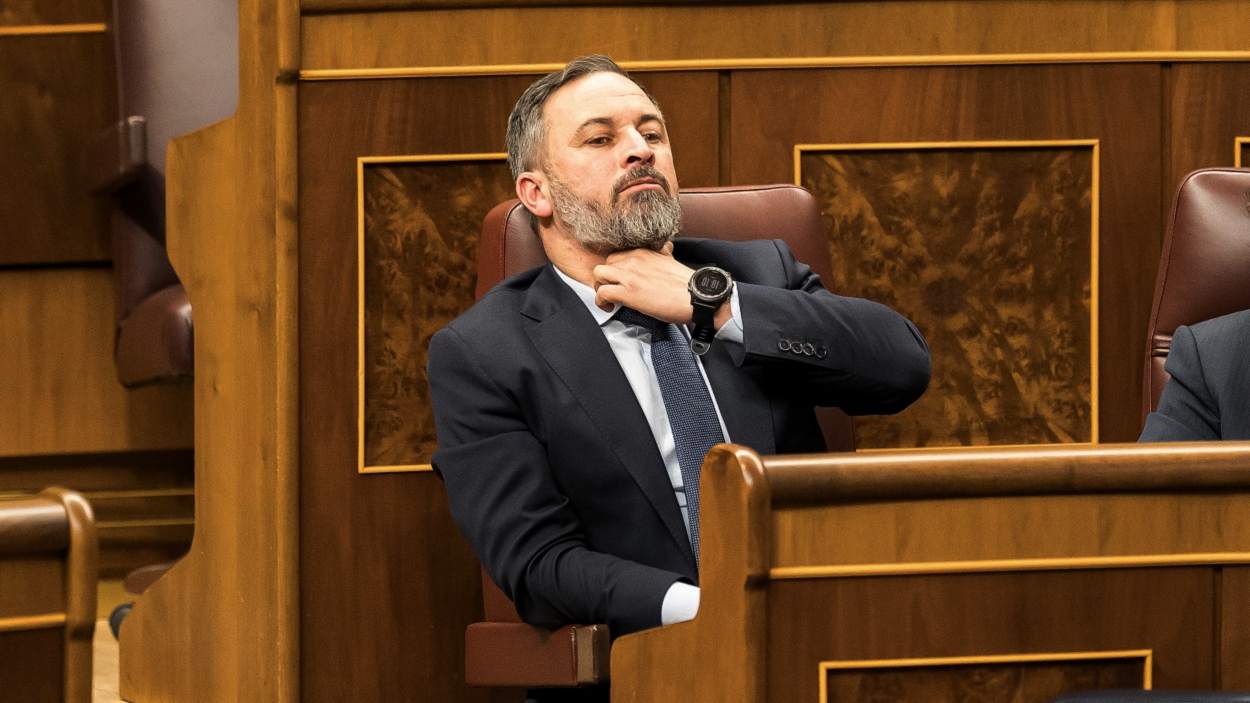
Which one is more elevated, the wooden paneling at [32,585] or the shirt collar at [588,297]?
the shirt collar at [588,297]

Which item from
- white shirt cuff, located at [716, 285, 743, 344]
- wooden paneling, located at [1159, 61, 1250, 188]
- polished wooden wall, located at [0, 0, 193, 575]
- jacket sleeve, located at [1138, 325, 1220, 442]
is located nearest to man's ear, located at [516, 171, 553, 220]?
white shirt cuff, located at [716, 285, 743, 344]

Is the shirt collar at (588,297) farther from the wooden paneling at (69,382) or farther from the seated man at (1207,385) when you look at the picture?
the wooden paneling at (69,382)

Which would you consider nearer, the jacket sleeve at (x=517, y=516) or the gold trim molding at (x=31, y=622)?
the gold trim molding at (x=31, y=622)

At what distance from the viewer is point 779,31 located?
5.87ft

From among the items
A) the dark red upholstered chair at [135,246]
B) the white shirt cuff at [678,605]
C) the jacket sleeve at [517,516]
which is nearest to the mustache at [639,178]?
the jacket sleeve at [517,516]

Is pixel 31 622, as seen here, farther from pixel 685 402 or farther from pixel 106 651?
pixel 106 651

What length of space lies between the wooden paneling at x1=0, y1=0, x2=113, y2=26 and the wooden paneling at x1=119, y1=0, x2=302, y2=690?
3.56ft

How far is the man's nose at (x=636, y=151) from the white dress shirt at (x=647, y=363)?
128 mm

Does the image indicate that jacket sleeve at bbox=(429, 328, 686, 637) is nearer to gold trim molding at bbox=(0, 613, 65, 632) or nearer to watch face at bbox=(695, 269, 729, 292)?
watch face at bbox=(695, 269, 729, 292)

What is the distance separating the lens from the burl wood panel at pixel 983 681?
0.99m

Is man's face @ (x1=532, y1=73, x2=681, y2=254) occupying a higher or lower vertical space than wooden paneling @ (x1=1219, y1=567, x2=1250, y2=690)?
higher

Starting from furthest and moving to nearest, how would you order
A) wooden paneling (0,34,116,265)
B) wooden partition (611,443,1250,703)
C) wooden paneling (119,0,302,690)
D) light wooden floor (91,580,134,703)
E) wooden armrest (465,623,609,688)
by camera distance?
1. wooden paneling (0,34,116,265)
2. light wooden floor (91,580,134,703)
3. wooden paneling (119,0,302,690)
4. wooden armrest (465,623,609,688)
5. wooden partition (611,443,1250,703)

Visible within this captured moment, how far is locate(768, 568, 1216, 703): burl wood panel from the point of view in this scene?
0.98 meters

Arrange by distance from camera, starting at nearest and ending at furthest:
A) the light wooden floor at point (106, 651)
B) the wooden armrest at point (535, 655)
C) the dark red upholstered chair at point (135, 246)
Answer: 1. the wooden armrest at point (535, 655)
2. the light wooden floor at point (106, 651)
3. the dark red upholstered chair at point (135, 246)
